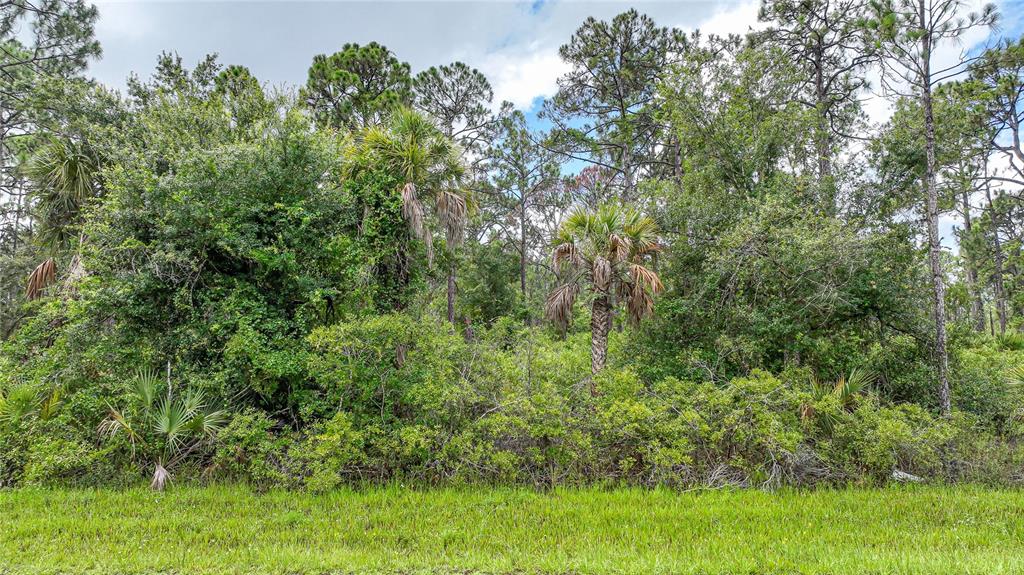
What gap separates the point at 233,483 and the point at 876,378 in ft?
38.1

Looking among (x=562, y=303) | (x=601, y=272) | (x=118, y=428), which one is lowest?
(x=118, y=428)

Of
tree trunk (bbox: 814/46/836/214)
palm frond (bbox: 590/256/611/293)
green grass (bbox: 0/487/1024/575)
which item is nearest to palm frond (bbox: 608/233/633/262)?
palm frond (bbox: 590/256/611/293)

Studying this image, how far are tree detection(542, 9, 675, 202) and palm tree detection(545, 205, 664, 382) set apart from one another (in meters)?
8.37

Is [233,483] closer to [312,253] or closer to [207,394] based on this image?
[207,394]

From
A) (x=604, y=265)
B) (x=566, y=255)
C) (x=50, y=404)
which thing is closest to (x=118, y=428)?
(x=50, y=404)

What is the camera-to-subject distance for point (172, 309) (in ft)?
25.0

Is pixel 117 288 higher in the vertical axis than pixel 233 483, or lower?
higher

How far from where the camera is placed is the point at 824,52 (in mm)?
14406

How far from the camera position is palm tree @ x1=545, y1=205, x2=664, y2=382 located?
9.24 metres

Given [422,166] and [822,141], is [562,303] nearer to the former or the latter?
[422,166]

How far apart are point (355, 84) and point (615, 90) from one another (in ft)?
33.5

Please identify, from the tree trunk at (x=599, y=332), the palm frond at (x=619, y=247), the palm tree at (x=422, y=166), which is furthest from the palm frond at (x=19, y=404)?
the palm frond at (x=619, y=247)

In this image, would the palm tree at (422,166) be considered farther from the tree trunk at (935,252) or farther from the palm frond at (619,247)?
the tree trunk at (935,252)

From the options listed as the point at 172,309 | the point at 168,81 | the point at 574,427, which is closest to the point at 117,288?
the point at 172,309
